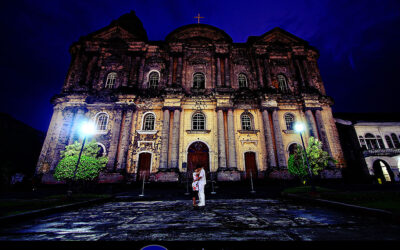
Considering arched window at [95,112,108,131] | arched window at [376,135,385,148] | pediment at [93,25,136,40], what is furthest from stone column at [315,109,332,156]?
pediment at [93,25,136,40]

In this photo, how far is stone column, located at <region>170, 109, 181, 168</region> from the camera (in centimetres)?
1503

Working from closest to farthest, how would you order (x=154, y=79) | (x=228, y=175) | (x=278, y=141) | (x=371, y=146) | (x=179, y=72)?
(x=228, y=175)
(x=278, y=141)
(x=179, y=72)
(x=371, y=146)
(x=154, y=79)

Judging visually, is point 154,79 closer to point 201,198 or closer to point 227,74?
point 227,74

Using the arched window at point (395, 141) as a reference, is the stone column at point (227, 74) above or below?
above

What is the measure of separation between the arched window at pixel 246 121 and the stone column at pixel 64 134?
1723 cm

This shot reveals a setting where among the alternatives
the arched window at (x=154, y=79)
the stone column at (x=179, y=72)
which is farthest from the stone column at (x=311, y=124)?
the arched window at (x=154, y=79)

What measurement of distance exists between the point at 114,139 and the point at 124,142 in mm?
972

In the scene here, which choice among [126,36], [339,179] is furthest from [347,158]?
[126,36]

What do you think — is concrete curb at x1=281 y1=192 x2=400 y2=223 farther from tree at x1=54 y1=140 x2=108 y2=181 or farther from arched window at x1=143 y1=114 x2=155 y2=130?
arched window at x1=143 y1=114 x2=155 y2=130

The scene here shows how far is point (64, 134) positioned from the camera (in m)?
15.7

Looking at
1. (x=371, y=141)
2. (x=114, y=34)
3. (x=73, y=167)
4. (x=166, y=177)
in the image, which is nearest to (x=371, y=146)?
(x=371, y=141)

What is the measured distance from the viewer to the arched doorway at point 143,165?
15.4m

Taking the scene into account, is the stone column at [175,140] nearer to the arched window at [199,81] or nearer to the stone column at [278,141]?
the arched window at [199,81]

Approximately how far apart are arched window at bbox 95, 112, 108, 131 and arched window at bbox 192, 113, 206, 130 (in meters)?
9.05
